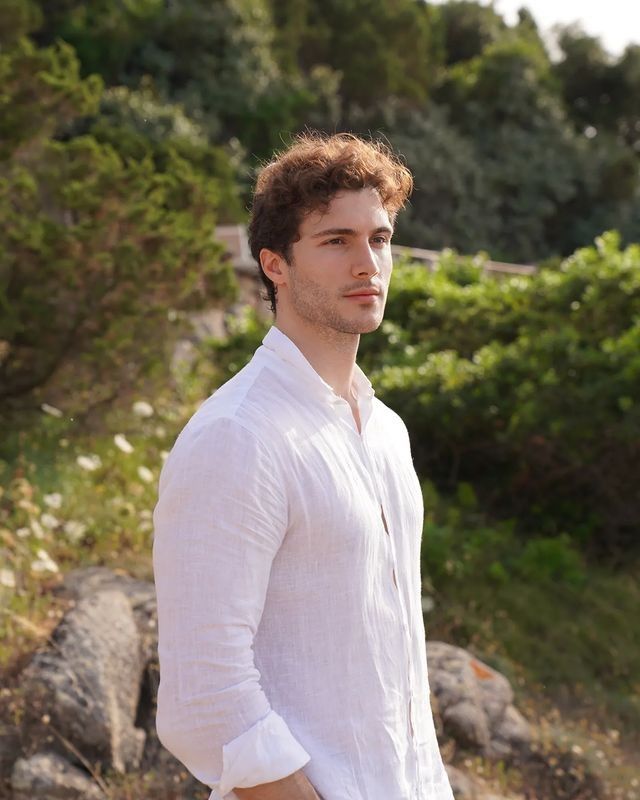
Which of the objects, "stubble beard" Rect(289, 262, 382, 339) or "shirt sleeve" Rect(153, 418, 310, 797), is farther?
"stubble beard" Rect(289, 262, 382, 339)

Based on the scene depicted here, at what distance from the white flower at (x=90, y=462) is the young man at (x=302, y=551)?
4239 mm

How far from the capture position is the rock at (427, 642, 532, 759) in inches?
199

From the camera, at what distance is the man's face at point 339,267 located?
6.64ft

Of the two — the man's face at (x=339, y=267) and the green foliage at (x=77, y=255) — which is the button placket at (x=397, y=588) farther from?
the green foliage at (x=77, y=255)

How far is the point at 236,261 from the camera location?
13.2 m

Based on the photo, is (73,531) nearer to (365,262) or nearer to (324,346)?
(324,346)

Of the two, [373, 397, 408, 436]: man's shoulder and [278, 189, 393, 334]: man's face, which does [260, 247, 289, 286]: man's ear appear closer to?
[278, 189, 393, 334]: man's face

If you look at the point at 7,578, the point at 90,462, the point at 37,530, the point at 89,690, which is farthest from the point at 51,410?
the point at 89,690

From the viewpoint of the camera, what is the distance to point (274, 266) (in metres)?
2.10

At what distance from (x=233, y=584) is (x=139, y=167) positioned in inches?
253

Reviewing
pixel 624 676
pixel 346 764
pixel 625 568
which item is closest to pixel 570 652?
pixel 624 676

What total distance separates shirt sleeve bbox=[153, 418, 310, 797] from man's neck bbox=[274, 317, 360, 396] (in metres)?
0.31

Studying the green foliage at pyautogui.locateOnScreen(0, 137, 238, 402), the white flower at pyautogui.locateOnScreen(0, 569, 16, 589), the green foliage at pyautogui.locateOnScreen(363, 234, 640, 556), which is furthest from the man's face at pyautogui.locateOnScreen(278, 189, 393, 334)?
the green foliage at pyautogui.locateOnScreen(363, 234, 640, 556)

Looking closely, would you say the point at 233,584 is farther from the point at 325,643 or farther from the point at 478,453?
the point at 478,453
